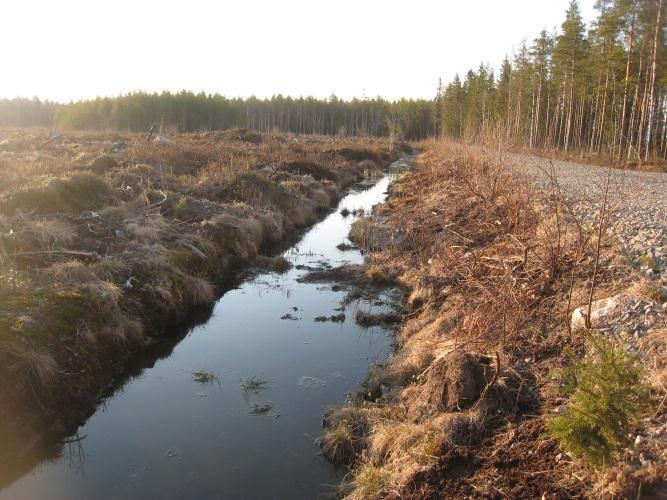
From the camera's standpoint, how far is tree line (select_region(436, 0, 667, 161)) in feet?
102

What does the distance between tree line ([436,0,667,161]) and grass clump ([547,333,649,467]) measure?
13.4 metres

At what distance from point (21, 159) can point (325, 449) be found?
15635mm

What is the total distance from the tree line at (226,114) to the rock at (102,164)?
50467 mm

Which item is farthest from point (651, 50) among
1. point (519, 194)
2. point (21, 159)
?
point (21, 159)

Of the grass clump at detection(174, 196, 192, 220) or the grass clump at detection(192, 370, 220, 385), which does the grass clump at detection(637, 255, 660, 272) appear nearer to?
the grass clump at detection(192, 370, 220, 385)

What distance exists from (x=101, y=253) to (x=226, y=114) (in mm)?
75881

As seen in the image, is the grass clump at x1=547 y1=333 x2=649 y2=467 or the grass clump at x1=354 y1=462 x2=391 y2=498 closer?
the grass clump at x1=547 y1=333 x2=649 y2=467

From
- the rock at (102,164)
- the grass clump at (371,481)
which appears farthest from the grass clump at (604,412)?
the rock at (102,164)

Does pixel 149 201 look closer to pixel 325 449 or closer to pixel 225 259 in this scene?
pixel 225 259

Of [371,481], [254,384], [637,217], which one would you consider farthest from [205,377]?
[637,217]

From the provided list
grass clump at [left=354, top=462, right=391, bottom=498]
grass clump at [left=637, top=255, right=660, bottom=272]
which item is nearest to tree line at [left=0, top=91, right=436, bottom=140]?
grass clump at [left=637, top=255, right=660, bottom=272]

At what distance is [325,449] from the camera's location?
5984 mm

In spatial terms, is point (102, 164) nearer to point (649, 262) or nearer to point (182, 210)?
point (182, 210)

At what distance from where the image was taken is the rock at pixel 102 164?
17234 mm
